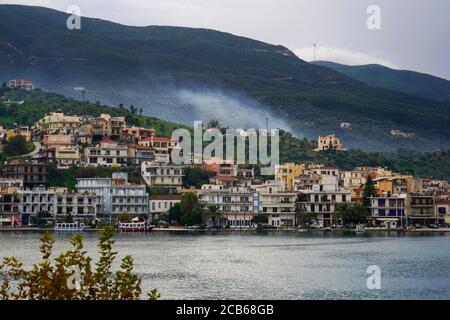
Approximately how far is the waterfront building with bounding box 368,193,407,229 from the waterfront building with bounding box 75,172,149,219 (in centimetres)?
1314

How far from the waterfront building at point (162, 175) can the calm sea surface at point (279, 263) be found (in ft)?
36.2

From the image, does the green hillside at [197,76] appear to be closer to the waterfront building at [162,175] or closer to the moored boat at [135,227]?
the waterfront building at [162,175]

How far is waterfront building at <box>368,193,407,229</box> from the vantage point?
60.6 metres

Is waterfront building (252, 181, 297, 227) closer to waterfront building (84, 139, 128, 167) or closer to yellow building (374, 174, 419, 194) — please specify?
yellow building (374, 174, 419, 194)

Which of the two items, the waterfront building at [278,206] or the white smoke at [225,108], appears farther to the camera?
the white smoke at [225,108]

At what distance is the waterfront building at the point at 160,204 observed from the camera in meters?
61.0

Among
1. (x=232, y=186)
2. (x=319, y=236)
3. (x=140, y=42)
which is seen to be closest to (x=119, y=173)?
(x=232, y=186)

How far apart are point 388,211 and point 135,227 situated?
576 inches

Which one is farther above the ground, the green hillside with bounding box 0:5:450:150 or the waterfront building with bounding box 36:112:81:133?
the green hillside with bounding box 0:5:450:150

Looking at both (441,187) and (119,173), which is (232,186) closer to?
(119,173)

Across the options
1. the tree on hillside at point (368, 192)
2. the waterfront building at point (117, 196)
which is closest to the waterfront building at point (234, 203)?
the waterfront building at point (117, 196)

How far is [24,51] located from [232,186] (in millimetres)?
103757

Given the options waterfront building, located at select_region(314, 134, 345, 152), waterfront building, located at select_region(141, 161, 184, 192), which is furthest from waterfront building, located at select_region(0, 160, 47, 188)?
waterfront building, located at select_region(314, 134, 345, 152)

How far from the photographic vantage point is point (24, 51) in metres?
162
